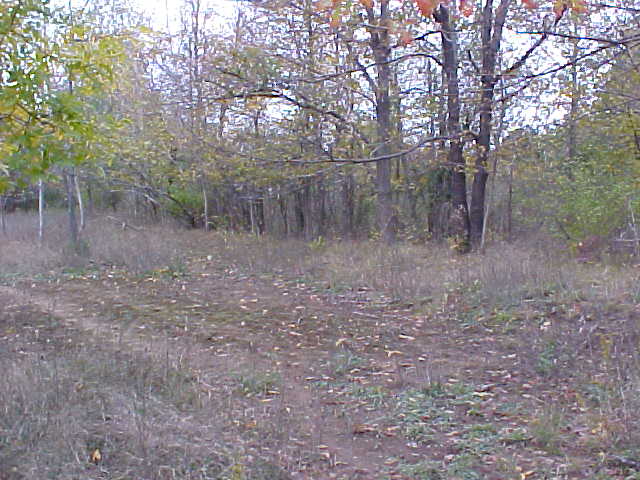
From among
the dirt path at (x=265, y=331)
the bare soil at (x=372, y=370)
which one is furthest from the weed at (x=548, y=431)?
the dirt path at (x=265, y=331)

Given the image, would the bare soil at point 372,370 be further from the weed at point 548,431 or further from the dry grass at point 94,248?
the dry grass at point 94,248

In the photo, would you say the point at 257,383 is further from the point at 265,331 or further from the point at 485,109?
the point at 485,109

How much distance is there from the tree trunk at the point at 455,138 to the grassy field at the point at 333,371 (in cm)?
155

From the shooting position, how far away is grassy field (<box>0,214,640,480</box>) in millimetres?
4715

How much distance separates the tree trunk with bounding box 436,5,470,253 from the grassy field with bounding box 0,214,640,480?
1547mm

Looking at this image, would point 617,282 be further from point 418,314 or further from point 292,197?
point 292,197

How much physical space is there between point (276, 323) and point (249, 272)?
159 inches

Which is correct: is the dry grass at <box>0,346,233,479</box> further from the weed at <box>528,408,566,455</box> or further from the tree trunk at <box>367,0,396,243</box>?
the tree trunk at <box>367,0,396,243</box>

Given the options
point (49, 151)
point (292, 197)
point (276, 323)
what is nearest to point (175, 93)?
point (292, 197)

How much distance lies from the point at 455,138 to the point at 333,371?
697 cm

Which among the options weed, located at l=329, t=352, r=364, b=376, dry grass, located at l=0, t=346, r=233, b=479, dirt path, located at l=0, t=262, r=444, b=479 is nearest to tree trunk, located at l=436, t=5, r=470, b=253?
dirt path, located at l=0, t=262, r=444, b=479

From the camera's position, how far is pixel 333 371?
714cm

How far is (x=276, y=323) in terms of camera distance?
9.26 metres

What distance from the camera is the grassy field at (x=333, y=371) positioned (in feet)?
15.5
